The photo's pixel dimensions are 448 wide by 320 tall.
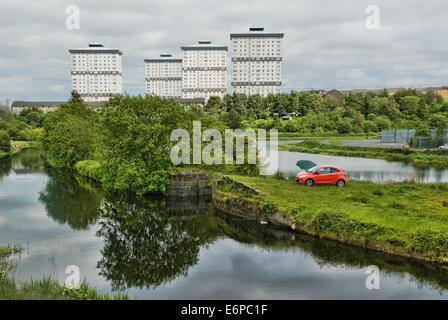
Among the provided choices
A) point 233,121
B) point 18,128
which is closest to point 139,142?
point 233,121

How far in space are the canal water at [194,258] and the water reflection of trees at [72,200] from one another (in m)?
0.19

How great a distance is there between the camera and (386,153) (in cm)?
5516

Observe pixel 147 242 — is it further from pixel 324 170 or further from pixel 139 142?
pixel 324 170

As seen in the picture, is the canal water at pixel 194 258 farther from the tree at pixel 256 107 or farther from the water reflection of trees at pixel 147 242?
the tree at pixel 256 107

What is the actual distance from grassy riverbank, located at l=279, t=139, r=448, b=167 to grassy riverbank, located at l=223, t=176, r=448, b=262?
23.1 meters

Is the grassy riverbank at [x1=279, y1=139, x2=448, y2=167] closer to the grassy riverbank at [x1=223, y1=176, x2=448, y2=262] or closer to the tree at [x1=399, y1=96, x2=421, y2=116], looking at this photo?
the grassy riverbank at [x1=223, y1=176, x2=448, y2=262]

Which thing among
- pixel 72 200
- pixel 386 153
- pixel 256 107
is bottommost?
pixel 72 200

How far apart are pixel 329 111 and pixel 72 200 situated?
91789 mm

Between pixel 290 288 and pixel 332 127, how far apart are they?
8777 cm

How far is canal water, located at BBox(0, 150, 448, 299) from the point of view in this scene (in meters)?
15.3

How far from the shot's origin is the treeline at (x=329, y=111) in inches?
3814

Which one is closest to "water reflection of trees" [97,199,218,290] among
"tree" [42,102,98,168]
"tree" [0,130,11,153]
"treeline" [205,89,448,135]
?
"tree" [42,102,98,168]

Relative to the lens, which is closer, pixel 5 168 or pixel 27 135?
pixel 5 168
